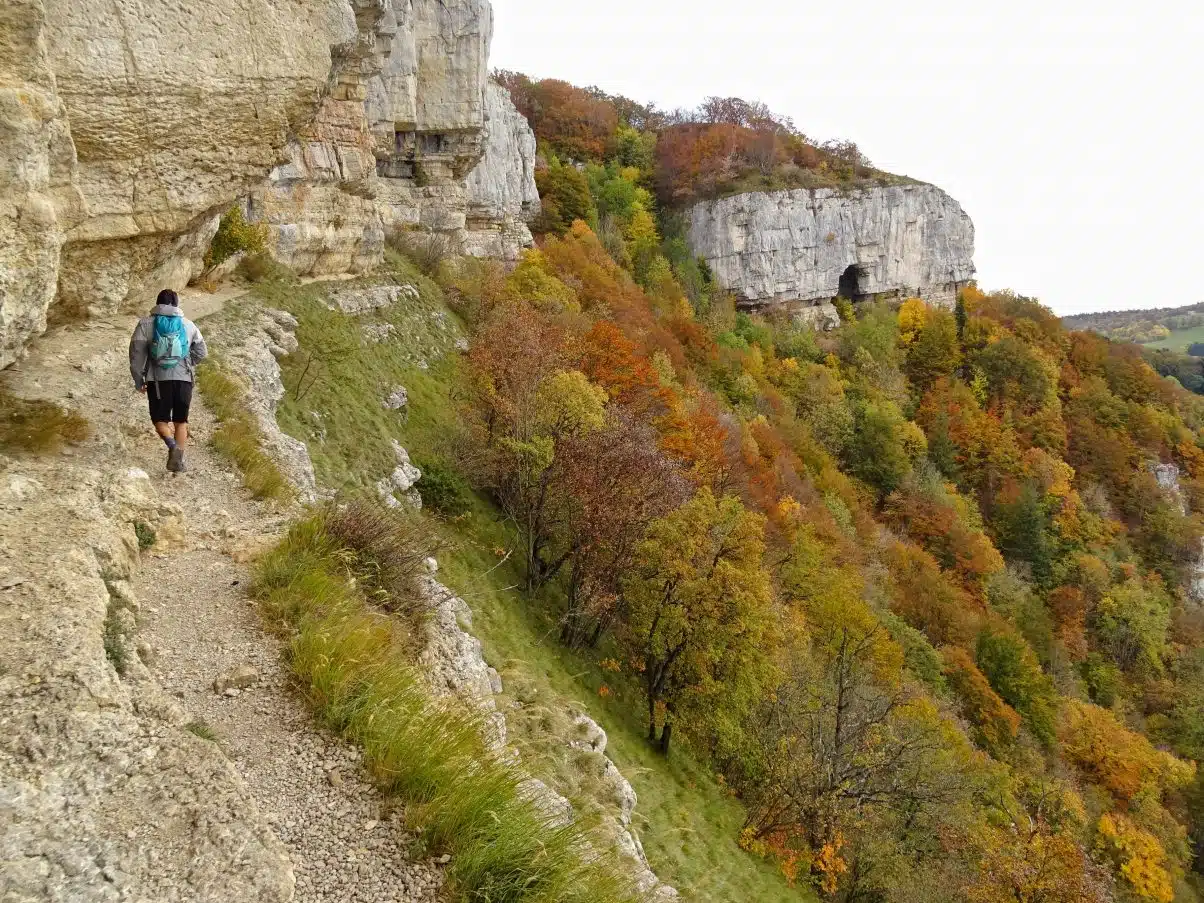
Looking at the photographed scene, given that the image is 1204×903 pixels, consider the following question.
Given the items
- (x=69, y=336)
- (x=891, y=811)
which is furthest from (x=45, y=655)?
(x=891, y=811)

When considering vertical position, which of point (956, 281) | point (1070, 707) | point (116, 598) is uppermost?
point (956, 281)

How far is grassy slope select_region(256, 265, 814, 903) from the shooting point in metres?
10.2

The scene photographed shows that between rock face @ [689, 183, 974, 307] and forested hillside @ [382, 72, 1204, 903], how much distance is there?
2.99m

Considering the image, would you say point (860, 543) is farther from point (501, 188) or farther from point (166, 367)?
point (166, 367)

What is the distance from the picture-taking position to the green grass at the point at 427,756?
2.90m

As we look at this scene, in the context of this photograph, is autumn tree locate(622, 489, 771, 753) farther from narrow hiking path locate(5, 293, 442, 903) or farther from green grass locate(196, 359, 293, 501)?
narrow hiking path locate(5, 293, 442, 903)

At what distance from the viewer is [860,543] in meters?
33.2

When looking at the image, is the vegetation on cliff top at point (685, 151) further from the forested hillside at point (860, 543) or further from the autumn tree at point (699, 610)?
the autumn tree at point (699, 610)

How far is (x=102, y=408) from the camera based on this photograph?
6254 mm

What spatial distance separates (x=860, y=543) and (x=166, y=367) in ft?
107

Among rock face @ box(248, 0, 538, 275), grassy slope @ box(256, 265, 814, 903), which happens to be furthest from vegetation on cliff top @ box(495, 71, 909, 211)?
grassy slope @ box(256, 265, 814, 903)

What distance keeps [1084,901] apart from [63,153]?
18988mm

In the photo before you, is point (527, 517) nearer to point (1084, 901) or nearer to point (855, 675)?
point (855, 675)

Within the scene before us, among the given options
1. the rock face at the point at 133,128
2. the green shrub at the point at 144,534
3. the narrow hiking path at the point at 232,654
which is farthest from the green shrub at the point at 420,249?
the green shrub at the point at 144,534
